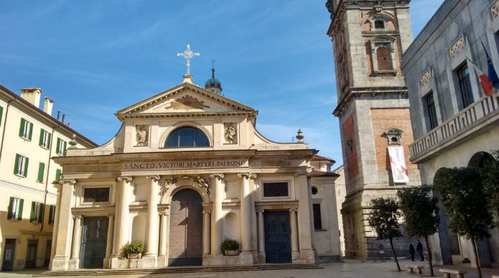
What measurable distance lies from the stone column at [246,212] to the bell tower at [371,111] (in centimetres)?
978

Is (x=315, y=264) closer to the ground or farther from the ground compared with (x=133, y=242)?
closer to the ground

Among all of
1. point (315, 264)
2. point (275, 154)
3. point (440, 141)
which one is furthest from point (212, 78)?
point (440, 141)

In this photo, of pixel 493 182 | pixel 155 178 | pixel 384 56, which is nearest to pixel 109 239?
pixel 155 178

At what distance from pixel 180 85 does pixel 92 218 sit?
1123cm

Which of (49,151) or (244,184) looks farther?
(49,151)

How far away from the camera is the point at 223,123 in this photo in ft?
90.7

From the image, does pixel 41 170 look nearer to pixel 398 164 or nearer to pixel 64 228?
pixel 64 228

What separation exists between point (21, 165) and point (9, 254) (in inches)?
255

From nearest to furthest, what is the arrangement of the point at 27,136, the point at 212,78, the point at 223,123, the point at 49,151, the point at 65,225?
the point at 65,225
the point at 223,123
the point at 27,136
the point at 49,151
the point at 212,78

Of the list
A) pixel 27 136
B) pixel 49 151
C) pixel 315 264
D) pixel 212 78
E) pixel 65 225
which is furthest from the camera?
pixel 212 78

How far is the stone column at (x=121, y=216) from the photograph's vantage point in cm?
2486

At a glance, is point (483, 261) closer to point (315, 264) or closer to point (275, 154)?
point (315, 264)

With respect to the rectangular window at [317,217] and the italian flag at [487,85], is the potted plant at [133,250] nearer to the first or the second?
the rectangular window at [317,217]

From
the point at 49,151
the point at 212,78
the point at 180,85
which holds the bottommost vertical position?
the point at 49,151
